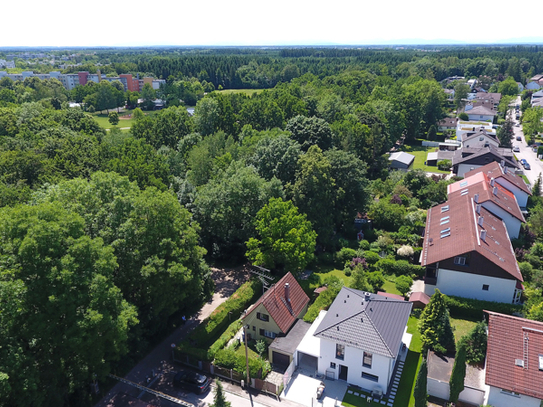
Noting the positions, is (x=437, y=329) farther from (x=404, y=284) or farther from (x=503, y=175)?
(x=503, y=175)

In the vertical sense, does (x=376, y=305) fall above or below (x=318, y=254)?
above

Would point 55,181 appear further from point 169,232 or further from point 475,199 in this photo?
point 475,199

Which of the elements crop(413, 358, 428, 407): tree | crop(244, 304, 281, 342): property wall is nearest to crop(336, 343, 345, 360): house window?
crop(244, 304, 281, 342): property wall

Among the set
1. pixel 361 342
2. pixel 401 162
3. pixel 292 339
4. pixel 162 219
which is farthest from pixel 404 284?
pixel 401 162

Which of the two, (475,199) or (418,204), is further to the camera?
(418,204)

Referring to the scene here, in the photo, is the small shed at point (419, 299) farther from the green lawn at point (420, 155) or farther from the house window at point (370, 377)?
the green lawn at point (420, 155)

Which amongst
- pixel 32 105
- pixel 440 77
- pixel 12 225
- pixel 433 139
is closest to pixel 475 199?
pixel 12 225

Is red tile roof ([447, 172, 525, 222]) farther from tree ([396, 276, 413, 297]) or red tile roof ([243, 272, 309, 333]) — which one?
red tile roof ([243, 272, 309, 333])

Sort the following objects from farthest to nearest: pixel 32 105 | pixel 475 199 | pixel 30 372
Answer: pixel 32 105, pixel 475 199, pixel 30 372
